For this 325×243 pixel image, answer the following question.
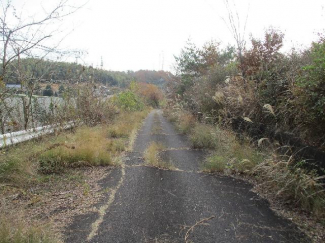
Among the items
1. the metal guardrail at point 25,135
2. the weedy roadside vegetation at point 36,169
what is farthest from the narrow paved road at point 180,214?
the metal guardrail at point 25,135

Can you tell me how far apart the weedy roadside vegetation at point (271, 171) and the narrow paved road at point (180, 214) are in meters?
0.36

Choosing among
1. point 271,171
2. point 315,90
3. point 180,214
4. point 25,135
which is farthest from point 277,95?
point 25,135

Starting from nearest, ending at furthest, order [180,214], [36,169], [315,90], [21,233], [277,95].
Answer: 1. [21,233]
2. [180,214]
3. [315,90]
4. [36,169]
5. [277,95]

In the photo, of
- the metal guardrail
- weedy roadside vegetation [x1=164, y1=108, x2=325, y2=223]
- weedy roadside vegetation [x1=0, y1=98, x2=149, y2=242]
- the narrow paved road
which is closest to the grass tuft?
weedy roadside vegetation [x1=0, y1=98, x2=149, y2=242]

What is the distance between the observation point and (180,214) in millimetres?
3436

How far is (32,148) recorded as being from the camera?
17.7 feet

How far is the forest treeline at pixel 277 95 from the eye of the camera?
4.02m

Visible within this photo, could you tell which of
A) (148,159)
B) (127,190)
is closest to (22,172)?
(127,190)

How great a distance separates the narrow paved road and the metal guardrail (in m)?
2.55

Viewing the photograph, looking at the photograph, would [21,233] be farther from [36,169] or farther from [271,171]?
[271,171]

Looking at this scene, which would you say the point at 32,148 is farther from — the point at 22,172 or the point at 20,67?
the point at 20,67

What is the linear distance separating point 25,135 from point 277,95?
6.84m

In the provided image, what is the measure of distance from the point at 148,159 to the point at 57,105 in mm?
4723

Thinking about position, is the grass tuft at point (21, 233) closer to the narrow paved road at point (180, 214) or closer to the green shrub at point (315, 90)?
the narrow paved road at point (180, 214)
